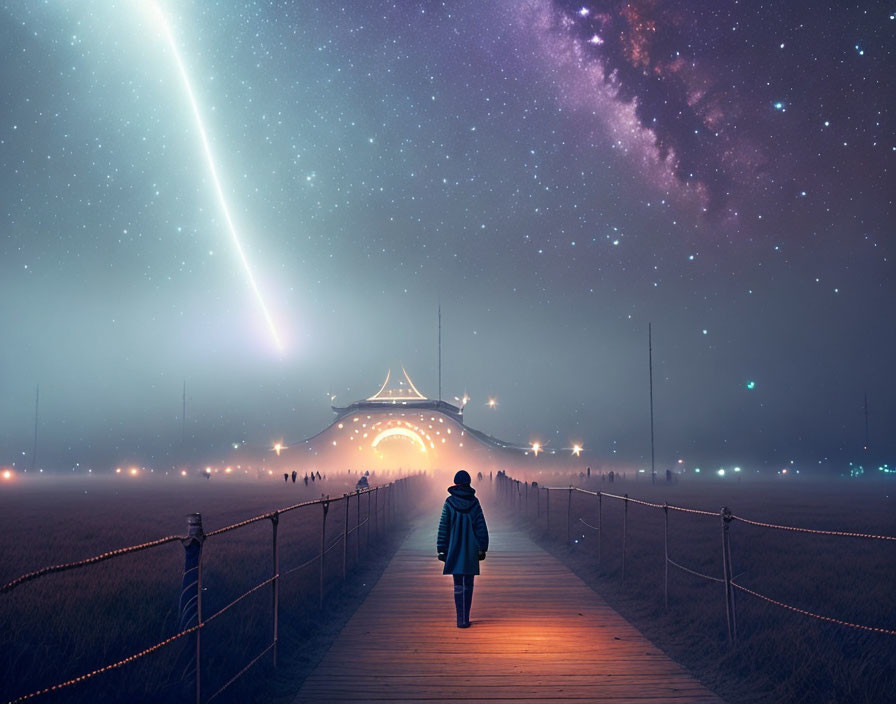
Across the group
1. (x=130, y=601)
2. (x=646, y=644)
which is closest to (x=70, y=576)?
(x=130, y=601)

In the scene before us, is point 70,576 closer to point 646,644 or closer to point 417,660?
point 417,660

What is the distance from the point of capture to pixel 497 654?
8.32m

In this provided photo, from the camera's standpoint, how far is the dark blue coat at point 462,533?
973cm

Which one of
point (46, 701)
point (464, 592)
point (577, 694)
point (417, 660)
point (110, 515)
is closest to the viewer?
point (46, 701)

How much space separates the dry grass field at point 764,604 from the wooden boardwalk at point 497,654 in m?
0.55

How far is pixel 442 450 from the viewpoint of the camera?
108562mm

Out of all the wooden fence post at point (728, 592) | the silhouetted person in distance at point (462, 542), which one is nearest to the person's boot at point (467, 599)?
the silhouetted person in distance at point (462, 542)

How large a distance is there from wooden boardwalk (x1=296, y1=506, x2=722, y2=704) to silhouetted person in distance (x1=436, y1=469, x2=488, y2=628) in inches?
16.1

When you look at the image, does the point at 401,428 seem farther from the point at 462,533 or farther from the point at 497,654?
the point at 497,654

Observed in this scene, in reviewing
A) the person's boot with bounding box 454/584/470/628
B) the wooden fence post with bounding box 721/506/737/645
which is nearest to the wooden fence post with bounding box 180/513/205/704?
the person's boot with bounding box 454/584/470/628

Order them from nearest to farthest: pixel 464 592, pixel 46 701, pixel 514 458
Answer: pixel 46 701 → pixel 464 592 → pixel 514 458

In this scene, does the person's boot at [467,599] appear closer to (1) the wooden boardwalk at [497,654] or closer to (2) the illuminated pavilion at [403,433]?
(1) the wooden boardwalk at [497,654]

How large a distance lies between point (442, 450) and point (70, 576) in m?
95.8

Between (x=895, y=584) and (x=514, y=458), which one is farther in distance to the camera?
(x=514, y=458)
